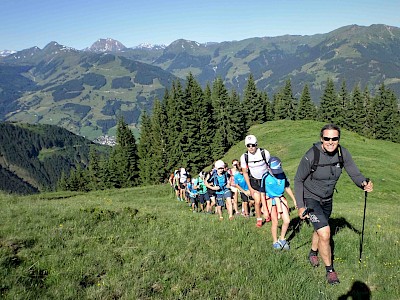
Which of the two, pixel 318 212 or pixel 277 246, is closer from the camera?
pixel 318 212

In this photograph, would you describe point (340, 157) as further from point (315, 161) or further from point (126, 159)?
point (126, 159)

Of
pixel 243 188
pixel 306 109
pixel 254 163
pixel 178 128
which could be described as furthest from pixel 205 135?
pixel 254 163

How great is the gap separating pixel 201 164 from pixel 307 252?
52842mm

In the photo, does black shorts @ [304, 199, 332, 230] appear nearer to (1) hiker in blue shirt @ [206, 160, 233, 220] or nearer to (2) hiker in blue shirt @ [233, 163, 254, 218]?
(1) hiker in blue shirt @ [206, 160, 233, 220]

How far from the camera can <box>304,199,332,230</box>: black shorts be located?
22.8 ft

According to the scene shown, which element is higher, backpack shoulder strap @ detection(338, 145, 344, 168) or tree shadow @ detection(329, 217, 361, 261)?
backpack shoulder strap @ detection(338, 145, 344, 168)

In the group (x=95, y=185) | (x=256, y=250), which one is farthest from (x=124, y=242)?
(x=95, y=185)

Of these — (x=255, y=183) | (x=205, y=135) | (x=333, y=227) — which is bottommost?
(x=205, y=135)

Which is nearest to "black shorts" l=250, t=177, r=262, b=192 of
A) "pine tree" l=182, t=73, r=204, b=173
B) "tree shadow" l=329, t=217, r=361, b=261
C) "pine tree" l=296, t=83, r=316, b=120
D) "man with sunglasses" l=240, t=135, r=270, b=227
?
"man with sunglasses" l=240, t=135, r=270, b=227

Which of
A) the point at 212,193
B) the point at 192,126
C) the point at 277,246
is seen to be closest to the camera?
the point at 277,246

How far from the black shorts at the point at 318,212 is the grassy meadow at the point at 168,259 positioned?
1146 mm

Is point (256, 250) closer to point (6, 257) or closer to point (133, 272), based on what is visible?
point (133, 272)

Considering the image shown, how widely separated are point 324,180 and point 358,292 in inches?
91.1

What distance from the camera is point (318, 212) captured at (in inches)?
276
